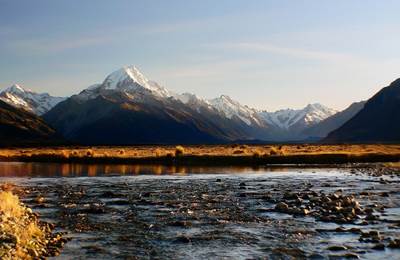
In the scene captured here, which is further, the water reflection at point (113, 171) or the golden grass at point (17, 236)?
the water reflection at point (113, 171)

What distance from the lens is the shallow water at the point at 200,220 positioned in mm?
24062

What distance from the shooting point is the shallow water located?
24062mm

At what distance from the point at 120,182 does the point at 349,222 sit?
30.8 metres

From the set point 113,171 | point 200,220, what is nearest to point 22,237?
point 200,220

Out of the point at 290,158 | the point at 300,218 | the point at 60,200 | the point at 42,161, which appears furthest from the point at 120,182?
the point at 42,161

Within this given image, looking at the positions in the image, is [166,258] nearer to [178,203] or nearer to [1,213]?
[1,213]

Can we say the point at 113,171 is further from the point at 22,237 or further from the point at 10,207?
the point at 22,237

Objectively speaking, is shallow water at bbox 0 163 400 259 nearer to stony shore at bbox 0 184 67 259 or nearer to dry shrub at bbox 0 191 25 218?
stony shore at bbox 0 184 67 259

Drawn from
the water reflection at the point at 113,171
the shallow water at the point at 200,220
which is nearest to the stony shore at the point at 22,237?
the shallow water at the point at 200,220

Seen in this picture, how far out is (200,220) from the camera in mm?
31781

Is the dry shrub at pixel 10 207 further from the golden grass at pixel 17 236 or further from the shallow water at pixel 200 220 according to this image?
the shallow water at pixel 200 220

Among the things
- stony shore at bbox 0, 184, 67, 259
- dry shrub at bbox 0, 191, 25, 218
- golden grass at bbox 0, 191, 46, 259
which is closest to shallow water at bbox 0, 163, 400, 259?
stony shore at bbox 0, 184, 67, 259

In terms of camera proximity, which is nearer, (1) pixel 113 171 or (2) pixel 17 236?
(2) pixel 17 236

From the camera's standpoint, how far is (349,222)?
30406 mm
